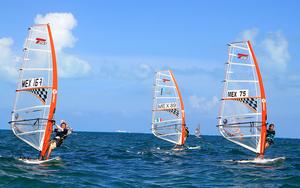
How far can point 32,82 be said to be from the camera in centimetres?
2103

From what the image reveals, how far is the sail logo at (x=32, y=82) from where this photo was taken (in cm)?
2100

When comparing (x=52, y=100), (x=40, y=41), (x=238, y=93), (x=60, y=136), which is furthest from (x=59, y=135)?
(x=238, y=93)

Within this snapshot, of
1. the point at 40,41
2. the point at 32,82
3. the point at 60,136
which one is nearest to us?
the point at 32,82

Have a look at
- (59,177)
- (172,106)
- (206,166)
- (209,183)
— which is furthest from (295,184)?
(172,106)

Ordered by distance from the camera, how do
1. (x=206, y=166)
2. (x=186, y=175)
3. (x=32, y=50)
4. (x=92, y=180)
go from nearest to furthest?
1. (x=92, y=180)
2. (x=186, y=175)
3. (x=32, y=50)
4. (x=206, y=166)

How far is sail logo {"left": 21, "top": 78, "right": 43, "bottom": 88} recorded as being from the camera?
21.0 m

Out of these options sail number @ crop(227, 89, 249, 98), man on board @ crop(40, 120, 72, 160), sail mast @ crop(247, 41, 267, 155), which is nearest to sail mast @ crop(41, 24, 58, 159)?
man on board @ crop(40, 120, 72, 160)

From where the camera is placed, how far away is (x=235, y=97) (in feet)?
80.3

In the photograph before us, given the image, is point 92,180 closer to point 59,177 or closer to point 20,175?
point 59,177

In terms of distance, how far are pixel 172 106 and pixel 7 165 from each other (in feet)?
64.8

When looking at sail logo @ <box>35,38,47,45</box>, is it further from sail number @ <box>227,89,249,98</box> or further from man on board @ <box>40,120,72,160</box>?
sail number @ <box>227,89,249,98</box>

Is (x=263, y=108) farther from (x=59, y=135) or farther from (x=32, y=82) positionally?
(x=32, y=82)

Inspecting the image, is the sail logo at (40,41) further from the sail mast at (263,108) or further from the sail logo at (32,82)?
the sail mast at (263,108)

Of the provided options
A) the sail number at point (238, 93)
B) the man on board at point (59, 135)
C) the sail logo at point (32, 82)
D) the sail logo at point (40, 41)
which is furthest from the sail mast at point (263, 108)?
the sail logo at point (32, 82)
